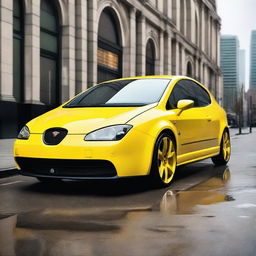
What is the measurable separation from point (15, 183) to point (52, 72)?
16.3 m

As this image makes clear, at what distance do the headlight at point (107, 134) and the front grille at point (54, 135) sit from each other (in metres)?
0.33

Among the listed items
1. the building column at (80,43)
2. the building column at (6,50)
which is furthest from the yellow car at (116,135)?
the building column at (80,43)

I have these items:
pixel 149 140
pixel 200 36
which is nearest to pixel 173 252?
pixel 149 140

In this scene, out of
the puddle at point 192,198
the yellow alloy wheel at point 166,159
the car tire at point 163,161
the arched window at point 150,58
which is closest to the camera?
the puddle at point 192,198

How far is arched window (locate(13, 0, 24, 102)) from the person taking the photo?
1967 cm

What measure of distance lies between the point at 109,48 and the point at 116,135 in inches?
926

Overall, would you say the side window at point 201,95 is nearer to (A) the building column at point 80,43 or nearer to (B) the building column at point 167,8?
(A) the building column at point 80,43

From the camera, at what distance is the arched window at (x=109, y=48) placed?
Answer: 90.9ft

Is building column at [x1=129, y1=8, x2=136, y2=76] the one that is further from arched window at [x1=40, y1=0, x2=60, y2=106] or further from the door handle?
the door handle

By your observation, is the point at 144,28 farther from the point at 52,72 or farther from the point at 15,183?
the point at 15,183

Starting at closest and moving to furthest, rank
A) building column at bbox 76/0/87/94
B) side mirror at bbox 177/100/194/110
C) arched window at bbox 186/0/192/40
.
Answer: side mirror at bbox 177/100/194/110, building column at bbox 76/0/87/94, arched window at bbox 186/0/192/40

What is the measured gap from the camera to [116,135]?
5.87m

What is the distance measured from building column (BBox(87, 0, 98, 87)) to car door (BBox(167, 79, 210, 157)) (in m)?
17.5

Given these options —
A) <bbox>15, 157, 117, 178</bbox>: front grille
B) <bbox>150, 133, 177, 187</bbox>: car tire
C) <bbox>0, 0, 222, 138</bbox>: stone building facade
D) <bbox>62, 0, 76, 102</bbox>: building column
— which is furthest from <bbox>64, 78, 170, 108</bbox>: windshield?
<bbox>62, 0, 76, 102</bbox>: building column
